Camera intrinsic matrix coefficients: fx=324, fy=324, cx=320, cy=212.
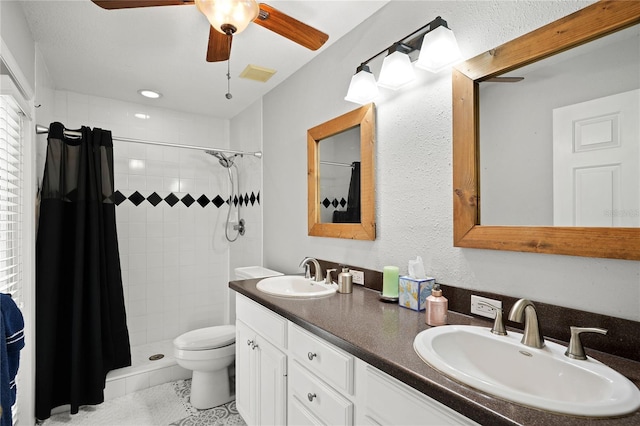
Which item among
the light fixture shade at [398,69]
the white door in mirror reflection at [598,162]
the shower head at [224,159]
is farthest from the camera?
the shower head at [224,159]

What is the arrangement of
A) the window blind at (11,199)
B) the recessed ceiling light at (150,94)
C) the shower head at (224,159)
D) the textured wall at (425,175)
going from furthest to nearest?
the shower head at (224,159), the recessed ceiling light at (150,94), the window blind at (11,199), the textured wall at (425,175)

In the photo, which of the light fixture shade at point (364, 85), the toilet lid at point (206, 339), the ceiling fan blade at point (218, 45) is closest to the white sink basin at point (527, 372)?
the light fixture shade at point (364, 85)

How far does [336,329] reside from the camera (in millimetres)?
1131

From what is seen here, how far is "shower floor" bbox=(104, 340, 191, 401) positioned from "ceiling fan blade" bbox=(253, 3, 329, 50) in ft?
8.36

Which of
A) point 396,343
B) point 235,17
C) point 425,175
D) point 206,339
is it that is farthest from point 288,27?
point 206,339

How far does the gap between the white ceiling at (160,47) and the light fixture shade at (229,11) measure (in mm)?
510

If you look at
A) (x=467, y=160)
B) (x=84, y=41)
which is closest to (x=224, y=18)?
(x=467, y=160)

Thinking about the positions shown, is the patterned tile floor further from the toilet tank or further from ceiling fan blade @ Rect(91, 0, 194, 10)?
ceiling fan blade @ Rect(91, 0, 194, 10)

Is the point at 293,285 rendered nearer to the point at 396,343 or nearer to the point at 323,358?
the point at 323,358

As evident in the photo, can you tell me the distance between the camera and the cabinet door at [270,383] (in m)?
1.46

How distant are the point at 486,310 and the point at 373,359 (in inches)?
20.9

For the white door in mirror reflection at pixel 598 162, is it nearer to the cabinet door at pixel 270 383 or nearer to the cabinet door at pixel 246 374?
the cabinet door at pixel 270 383

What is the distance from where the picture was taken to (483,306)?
3.94 feet

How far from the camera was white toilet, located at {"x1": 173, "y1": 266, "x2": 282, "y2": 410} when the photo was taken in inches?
86.4
